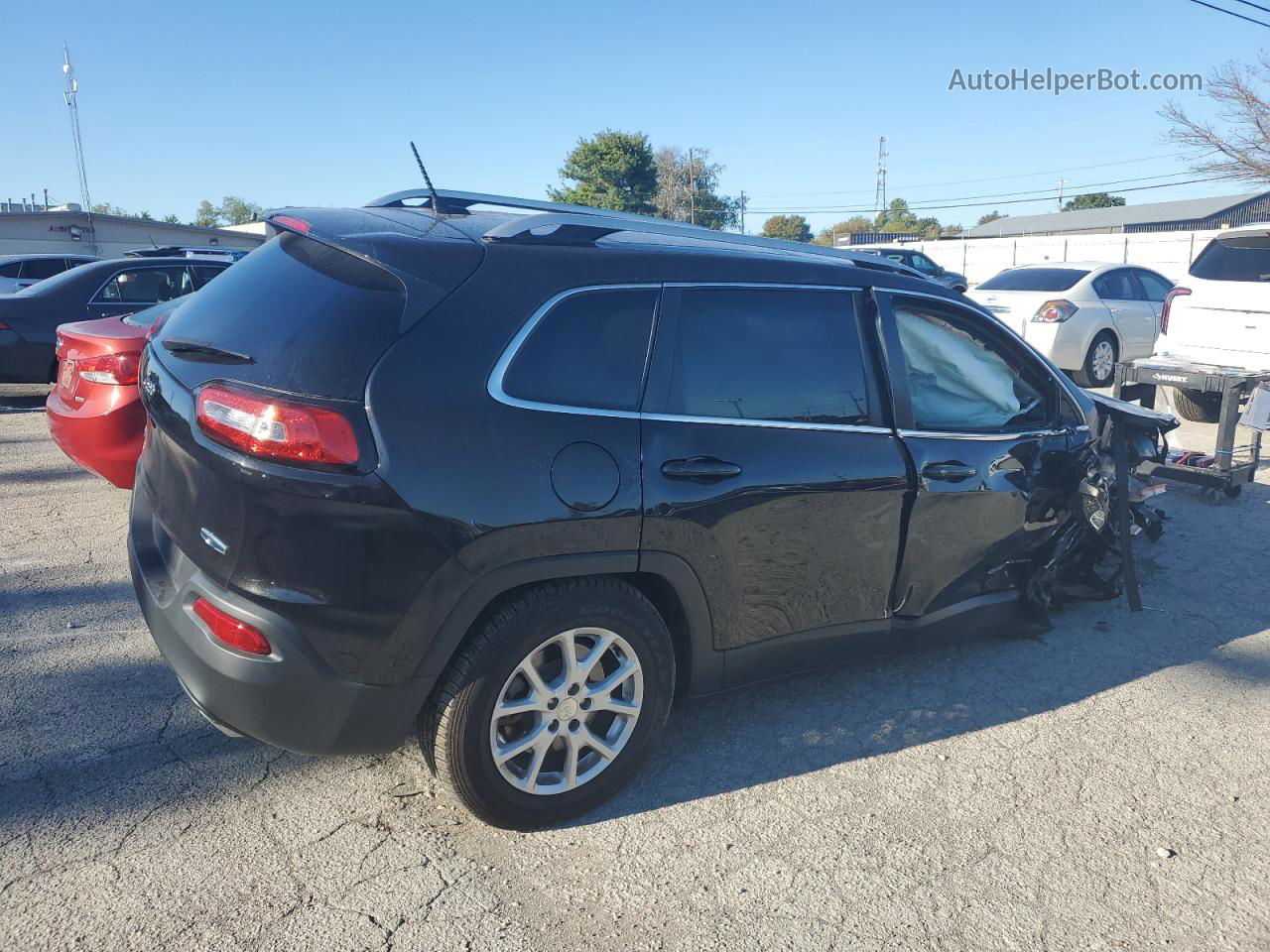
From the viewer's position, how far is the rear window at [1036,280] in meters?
12.7

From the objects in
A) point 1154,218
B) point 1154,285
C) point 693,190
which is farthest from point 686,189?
point 1154,285

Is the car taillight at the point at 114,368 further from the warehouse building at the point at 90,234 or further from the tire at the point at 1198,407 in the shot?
the warehouse building at the point at 90,234

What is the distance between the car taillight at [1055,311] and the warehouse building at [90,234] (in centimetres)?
3666

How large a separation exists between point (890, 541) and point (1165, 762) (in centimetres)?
129

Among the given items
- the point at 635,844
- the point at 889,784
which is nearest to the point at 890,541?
the point at 889,784

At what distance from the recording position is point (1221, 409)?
22.9 feet

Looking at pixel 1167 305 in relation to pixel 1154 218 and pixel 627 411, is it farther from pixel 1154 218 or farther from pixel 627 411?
pixel 1154 218

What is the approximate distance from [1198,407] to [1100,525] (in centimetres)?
678

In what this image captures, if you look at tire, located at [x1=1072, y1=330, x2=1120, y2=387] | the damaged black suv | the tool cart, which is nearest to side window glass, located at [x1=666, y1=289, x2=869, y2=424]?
the damaged black suv

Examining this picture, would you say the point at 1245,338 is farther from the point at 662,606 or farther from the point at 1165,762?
the point at 662,606

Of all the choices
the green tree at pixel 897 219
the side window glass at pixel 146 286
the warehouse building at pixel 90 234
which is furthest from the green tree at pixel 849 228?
the side window glass at pixel 146 286

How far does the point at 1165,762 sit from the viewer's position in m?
3.56

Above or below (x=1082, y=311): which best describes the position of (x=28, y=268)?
above

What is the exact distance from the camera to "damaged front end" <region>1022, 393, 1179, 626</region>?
4.47 meters
